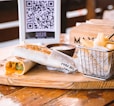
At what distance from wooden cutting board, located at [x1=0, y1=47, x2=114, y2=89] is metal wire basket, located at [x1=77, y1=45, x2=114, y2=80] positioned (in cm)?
3

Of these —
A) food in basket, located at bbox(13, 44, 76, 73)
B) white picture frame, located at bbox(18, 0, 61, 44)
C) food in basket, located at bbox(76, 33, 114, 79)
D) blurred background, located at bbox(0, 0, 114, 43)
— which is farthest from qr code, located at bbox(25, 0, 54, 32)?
blurred background, located at bbox(0, 0, 114, 43)

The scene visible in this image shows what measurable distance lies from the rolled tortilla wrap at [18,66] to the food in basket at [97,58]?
205mm

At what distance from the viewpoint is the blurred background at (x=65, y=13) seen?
11.9ft

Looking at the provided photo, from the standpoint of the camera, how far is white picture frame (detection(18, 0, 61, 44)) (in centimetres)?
145

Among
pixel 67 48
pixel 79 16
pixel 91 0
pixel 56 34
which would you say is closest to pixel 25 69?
pixel 67 48

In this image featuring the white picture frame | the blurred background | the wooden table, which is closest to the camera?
the wooden table

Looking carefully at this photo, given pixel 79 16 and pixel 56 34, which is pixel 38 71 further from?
pixel 79 16

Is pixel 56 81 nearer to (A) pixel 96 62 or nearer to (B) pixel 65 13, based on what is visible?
(A) pixel 96 62

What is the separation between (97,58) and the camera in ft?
3.34

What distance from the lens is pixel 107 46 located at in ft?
3.40

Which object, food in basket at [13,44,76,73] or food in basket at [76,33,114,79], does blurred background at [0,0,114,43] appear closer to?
food in basket at [13,44,76,73]

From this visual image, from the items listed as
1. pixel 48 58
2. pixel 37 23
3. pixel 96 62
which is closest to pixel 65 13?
pixel 37 23

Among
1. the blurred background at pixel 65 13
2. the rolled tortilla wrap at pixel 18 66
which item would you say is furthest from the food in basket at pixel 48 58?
the blurred background at pixel 65 13

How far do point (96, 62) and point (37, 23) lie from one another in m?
0.54
